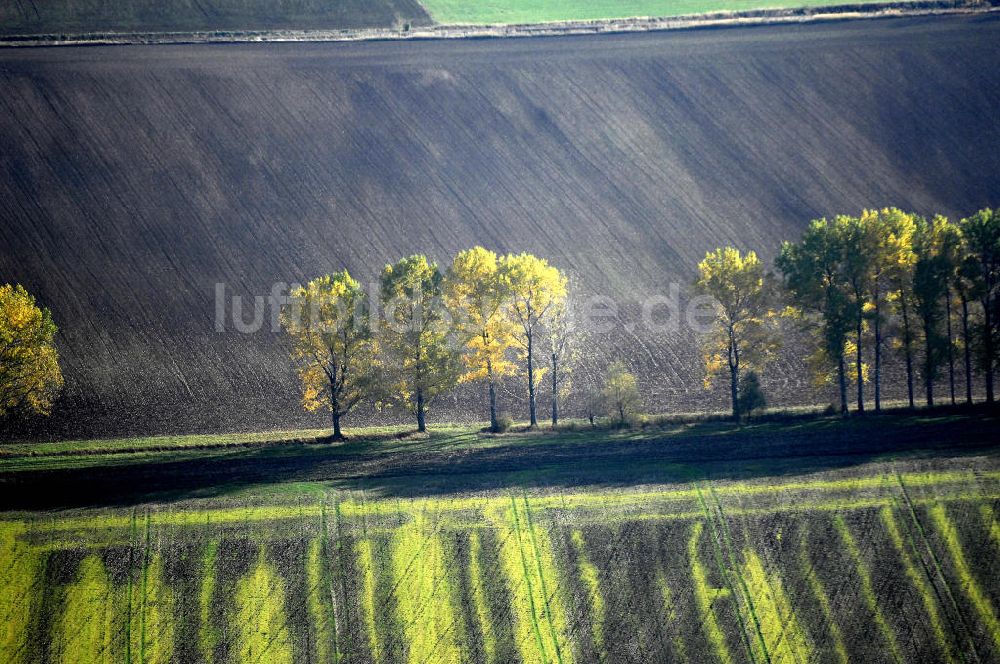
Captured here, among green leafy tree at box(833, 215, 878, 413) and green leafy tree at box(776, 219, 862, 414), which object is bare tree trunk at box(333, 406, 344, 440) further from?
green leafy tree at box(833, 215, 878, 413)

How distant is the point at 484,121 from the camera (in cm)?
9456

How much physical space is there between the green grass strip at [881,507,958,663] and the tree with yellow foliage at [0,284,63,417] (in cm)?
4643

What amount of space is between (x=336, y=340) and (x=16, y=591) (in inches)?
954

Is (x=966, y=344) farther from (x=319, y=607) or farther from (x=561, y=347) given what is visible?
(x=319, y=607)

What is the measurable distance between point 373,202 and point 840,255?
3841 centimetres

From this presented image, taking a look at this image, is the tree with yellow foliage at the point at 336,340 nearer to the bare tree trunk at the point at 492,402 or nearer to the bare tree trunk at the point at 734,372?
the bare tree trunk at the point at 492,402

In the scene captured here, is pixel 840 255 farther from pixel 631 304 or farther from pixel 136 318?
pixel 136 318

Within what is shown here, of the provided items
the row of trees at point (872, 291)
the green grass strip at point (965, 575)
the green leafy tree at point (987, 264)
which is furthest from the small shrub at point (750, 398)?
the green grass strip at point (965, 575)

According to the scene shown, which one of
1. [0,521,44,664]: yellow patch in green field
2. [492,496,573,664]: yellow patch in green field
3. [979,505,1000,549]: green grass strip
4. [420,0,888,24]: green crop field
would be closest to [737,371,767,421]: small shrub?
[979,505,1000,549]: green grass strip

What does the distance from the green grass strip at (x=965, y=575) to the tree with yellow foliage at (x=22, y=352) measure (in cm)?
4852

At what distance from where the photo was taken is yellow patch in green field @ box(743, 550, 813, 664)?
1763 inches

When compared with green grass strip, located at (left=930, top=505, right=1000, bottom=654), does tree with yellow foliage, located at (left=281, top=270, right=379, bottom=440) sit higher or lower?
higher

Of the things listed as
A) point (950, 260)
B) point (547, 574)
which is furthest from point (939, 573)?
point (950, 260)

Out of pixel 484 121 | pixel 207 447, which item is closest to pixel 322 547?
pixel 207 447
